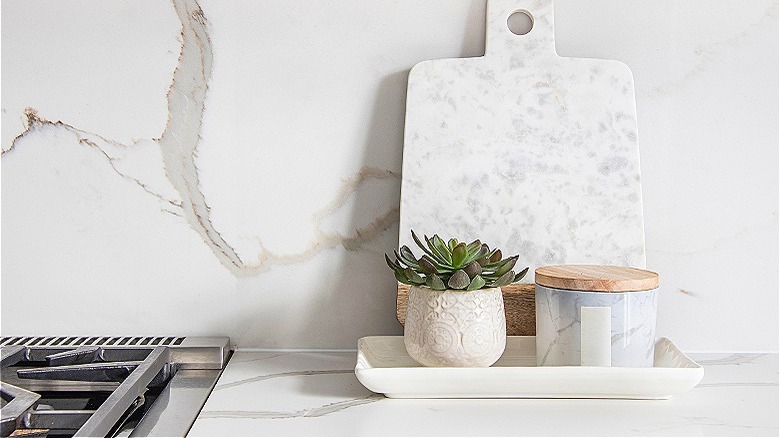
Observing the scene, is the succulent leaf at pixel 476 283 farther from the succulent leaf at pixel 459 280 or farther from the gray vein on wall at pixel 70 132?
the gray vein on wall at pixel 70 132

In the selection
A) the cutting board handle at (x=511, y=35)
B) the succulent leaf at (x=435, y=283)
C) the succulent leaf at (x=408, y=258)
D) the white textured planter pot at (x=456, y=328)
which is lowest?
the white textured planter pot at (x=456, y=328)

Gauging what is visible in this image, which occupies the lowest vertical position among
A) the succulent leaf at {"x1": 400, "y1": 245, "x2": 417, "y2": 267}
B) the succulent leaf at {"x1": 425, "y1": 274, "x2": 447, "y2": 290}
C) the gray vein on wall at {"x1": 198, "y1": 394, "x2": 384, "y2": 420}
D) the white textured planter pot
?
the gray vein on wall at {"x1": 198, "y1": 394, "x2": 384, "y2": 420}

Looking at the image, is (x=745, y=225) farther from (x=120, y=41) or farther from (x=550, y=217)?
(x=120, y=41)

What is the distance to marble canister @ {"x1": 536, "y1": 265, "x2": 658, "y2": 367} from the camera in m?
0.84

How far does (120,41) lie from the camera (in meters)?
1.04

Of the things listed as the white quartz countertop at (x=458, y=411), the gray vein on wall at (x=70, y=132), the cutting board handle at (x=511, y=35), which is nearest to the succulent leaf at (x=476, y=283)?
the white quartz countertop at (x=458, y=411)

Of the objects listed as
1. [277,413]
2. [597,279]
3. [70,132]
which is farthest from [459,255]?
[70,132]

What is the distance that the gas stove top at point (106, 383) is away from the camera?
2.41 feet

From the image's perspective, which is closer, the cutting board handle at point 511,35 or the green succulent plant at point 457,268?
the green succulent plant at point 457,268

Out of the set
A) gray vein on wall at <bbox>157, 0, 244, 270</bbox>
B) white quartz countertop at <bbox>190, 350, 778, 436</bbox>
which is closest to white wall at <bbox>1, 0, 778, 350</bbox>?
gray vein on wall at <bbox>157, 0, 244, 270</bbox>

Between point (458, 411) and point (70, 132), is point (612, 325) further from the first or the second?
point (70, 132)

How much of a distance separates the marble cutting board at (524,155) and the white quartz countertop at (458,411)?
218mm

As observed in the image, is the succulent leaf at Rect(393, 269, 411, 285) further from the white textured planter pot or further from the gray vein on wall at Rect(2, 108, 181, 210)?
the gray vein on wall at Rect(2, 108, 181, 210)

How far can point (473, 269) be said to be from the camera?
0.84m
